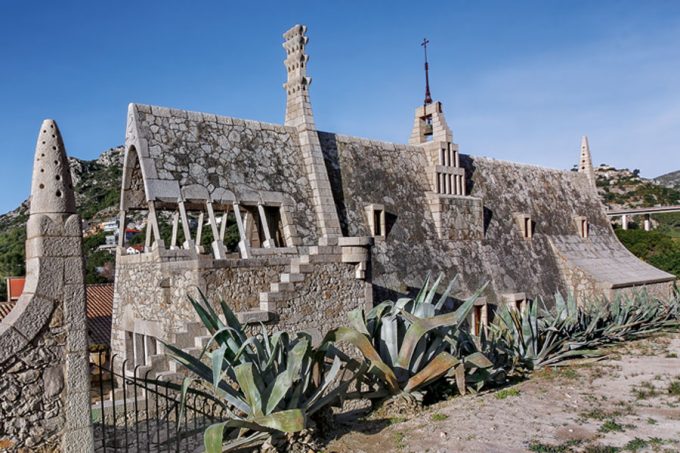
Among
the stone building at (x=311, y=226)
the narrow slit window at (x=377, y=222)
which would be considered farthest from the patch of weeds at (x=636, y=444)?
the narrow slit window at (x=377, y=222)

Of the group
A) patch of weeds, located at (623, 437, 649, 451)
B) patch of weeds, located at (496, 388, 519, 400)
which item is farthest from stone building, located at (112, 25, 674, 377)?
patch of weeds, located at (623, 437, 649, 451)

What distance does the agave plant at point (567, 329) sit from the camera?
9039mm

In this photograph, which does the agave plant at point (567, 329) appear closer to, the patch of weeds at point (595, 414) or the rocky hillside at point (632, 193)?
the patch of weeds at point (595, 414)

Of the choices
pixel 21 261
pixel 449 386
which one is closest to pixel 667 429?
pixel 449 386

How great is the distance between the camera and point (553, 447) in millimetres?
A: 5539

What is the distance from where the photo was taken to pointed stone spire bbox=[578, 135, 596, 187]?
78.4 ft

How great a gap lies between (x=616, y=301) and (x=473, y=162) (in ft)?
27.7

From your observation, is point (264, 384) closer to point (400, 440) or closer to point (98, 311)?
point (400, 440)

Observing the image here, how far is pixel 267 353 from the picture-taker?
6.30 m

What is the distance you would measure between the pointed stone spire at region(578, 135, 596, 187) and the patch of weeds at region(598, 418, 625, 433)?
63.9 feet

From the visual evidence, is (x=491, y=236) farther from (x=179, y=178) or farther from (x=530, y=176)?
(x=179, y=178)

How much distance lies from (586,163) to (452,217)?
34.7ft

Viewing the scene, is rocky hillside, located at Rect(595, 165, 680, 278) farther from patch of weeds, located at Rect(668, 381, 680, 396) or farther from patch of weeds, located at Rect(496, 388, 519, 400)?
patch of weeds, located at Rect(496, 388, 519, 400)

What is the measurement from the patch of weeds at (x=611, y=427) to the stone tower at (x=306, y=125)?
7.64 m
